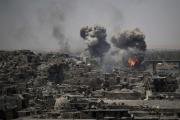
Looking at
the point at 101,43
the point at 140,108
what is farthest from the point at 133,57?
the point at 140,108

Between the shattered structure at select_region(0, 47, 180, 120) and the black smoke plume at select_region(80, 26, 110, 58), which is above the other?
the black smoke plume at select_region(80, 26, 110, 58)

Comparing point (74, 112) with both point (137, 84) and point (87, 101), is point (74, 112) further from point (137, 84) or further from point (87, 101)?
point (137, 84)

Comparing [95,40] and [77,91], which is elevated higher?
[95,40]

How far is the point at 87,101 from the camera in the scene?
49.4 m

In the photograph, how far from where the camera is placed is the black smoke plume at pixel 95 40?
89.5 metres

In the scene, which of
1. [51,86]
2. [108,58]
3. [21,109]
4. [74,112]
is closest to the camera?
[74,112]

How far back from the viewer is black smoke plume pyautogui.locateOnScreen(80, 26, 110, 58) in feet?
294

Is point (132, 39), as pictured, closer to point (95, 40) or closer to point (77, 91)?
point (95, 40)

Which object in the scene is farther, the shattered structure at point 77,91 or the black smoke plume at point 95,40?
the black smoke plume at point 95,40

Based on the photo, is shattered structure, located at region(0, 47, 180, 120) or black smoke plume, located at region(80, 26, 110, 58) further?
black smoke plume, located at region(80, 26, 110, 58)

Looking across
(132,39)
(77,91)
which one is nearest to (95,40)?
(132,39)

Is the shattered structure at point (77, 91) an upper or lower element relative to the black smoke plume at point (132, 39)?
lower

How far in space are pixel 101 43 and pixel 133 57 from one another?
25.1ft

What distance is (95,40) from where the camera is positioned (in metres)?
89.6
